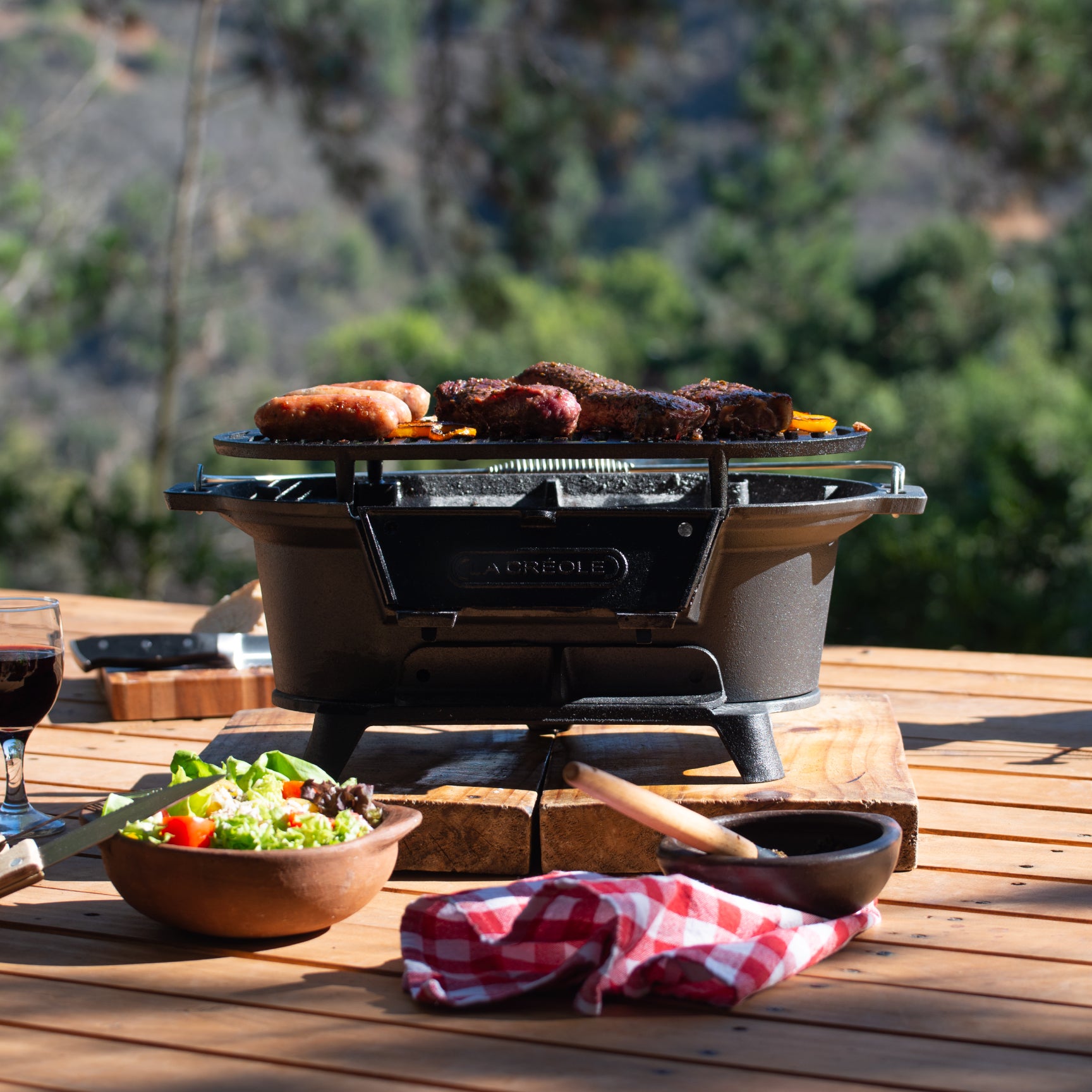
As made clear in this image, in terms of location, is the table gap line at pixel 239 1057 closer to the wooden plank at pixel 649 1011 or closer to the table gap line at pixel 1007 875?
the wooden plank at pixel 649 1011

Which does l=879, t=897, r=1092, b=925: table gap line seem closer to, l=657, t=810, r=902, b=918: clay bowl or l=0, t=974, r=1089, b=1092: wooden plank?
l=657, t=810, r=902, b=918: clay bowl

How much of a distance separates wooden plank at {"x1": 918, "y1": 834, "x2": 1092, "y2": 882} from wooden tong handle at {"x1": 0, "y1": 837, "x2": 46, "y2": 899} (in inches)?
51.0

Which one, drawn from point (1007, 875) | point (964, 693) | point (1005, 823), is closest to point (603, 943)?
point (1007, 875)

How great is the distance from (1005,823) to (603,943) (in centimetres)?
99

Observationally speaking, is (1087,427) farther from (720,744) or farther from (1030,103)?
(720,744)

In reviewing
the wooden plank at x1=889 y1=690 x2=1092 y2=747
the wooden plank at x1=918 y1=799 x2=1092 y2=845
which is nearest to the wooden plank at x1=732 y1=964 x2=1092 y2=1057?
the wooden plank at x1=918 y1=799 x2=1092 y2=845

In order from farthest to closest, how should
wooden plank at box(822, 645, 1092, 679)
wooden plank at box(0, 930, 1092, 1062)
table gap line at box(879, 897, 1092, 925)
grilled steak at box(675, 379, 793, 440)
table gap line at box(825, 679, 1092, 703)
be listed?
wooden plank at box(822, 645, 1092, 679) → table gap line at box(825, 679, 1092, 703) → grilled steak at box(675, 379, 793, 440) → table gap line at box(879, 897, 1092, 925) → wooden plank at box(0, 930, 1092, 1062)

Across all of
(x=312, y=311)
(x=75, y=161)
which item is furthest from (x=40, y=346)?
(x=312, y=311)

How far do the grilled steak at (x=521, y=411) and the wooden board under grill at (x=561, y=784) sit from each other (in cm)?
57

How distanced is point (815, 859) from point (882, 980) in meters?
→ 0.17

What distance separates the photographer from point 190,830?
1.77m

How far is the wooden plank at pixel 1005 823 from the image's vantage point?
2287 millimetres

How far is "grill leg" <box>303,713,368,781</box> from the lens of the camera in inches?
88.3

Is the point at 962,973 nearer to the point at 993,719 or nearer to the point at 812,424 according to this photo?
the point at 812,424
